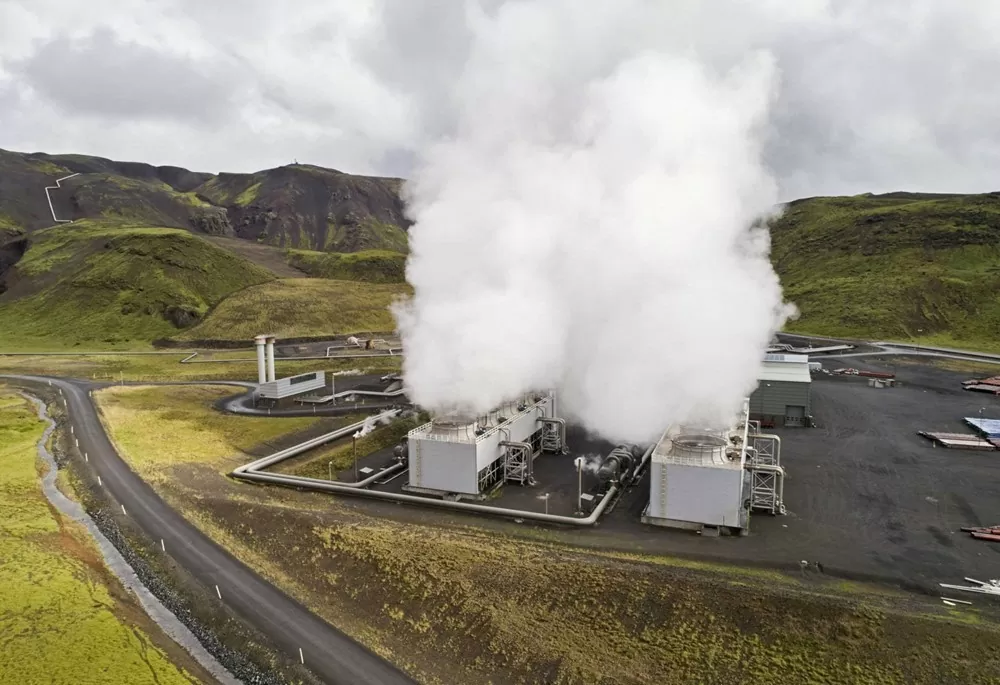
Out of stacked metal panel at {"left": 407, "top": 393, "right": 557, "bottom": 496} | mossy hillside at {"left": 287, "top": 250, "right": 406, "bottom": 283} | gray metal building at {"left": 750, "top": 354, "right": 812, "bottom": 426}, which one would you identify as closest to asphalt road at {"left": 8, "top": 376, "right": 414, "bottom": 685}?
stacked metal panel at {"left": 407, "top": 393, "right": 557, "bottom": 496}

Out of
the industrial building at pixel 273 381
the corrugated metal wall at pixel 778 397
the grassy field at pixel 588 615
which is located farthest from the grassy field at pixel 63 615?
the corrugated metal wall at pixel 778 397

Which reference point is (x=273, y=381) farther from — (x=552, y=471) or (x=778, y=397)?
(x=778, y=397)

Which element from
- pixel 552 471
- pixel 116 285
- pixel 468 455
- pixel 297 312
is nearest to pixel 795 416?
pixel 552 471

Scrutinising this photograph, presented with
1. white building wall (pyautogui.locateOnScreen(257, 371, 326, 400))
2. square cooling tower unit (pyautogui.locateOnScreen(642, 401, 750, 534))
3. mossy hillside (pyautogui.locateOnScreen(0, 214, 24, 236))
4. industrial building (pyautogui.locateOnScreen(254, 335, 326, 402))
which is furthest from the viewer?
mossy hillside (pyautogui.locateOnScreen(0, 214, 24, 236))

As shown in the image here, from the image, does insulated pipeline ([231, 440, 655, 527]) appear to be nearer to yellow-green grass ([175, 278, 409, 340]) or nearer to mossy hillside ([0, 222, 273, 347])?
yellow-green grass ([175, 278, 409, 340])

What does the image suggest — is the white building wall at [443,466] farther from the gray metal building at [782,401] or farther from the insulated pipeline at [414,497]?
the gray metal building at [782,401]

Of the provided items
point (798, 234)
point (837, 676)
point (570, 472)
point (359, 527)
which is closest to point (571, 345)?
point (570, 472)
